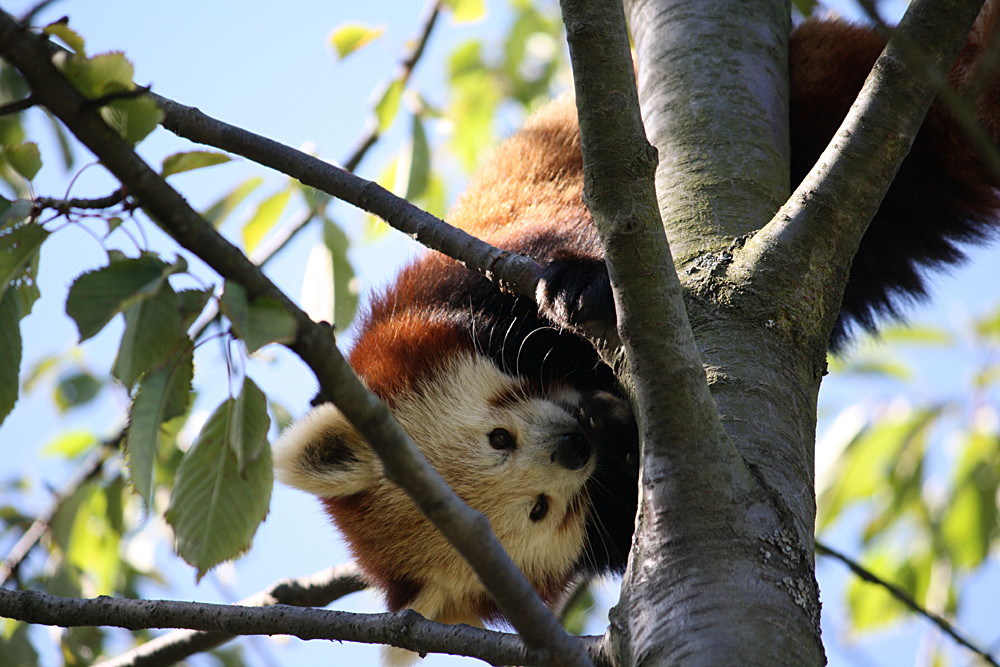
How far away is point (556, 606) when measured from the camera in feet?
9.92

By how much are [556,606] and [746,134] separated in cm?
171

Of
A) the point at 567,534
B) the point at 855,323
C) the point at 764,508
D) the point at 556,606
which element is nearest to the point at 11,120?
the point at 764,508

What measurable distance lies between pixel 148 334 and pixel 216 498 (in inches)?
9.9

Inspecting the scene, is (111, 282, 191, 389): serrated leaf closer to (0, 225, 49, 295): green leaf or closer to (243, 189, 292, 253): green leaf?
(0, 225, 49, 295): green leaf

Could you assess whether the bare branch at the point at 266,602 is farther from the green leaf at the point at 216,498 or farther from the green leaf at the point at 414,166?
the green leaf at the point at 414,166

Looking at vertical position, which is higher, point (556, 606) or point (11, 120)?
point (11, 120)

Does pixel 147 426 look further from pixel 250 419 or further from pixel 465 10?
pixel 465 10

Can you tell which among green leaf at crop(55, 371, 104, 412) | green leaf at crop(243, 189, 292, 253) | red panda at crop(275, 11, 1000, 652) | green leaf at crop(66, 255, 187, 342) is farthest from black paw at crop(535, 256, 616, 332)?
green leaf at crop(55, 371, 104, 412)

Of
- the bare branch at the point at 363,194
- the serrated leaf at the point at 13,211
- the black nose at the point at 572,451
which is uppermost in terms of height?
the bare branch at the point at 363,194

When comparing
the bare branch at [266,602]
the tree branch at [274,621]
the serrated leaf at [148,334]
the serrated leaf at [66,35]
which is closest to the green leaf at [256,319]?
the serrated leaf at [148,334]

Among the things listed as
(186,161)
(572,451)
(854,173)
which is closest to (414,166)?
(572,451)

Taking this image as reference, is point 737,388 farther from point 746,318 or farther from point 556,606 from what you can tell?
point 556,606

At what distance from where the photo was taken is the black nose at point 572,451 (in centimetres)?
260

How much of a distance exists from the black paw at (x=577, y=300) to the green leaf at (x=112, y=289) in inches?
32.0
